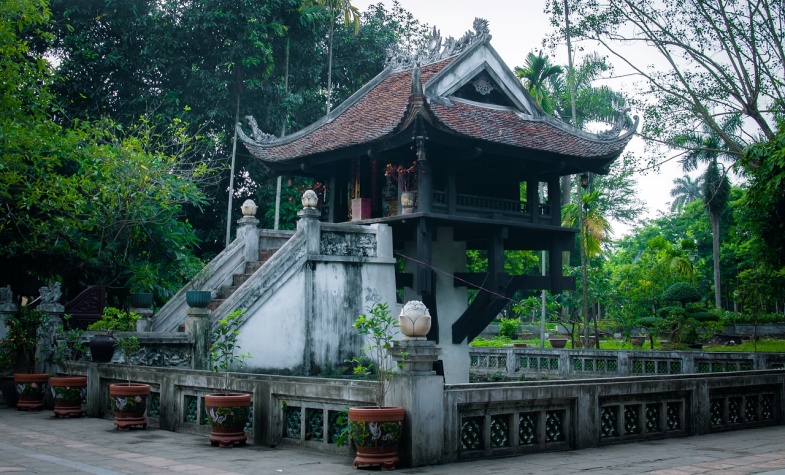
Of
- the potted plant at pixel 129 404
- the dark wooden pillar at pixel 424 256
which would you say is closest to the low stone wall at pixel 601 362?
the dark wooden pillar at pixel 424 256

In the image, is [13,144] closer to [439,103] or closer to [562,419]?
[439,103]

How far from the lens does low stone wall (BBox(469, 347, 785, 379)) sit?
16295 mm

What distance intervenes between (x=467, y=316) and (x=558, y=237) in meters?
2.77

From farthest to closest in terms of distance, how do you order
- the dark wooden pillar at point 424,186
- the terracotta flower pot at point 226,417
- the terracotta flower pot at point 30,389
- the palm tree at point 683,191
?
the palm tree at point 683,191, the dark wooden pillar at point 424,186, the terracotta flower pot at point 30,389, the terracotta flower pot at point 226,417

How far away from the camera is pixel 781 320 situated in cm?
3397

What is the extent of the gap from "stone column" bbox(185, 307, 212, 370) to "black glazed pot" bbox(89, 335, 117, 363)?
1267 mm

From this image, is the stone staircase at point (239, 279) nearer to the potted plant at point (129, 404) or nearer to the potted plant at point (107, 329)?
the potted plant at point (107, 329)

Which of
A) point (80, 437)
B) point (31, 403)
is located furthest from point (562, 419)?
point (31, 403)

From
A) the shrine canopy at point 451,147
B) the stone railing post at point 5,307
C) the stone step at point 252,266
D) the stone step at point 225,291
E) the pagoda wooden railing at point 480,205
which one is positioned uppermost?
the shrine canopy at point 451,147

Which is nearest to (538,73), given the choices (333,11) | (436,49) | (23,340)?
(333,11)

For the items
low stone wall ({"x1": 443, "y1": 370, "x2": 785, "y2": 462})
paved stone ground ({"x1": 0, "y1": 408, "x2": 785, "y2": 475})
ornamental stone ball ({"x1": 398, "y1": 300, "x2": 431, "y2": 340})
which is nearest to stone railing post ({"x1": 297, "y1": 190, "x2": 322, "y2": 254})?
paved stone ground ({"x1": 0, "y1": 408, "x2": 785, "y2": 475})

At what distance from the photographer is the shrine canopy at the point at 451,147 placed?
15680 millimetres

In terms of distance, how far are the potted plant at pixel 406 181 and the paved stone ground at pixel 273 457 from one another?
23.8 feet

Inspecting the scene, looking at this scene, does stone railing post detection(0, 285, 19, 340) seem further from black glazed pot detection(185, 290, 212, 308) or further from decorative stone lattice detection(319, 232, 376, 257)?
decorative stone lattice detection(319, 232, 376, 257)
